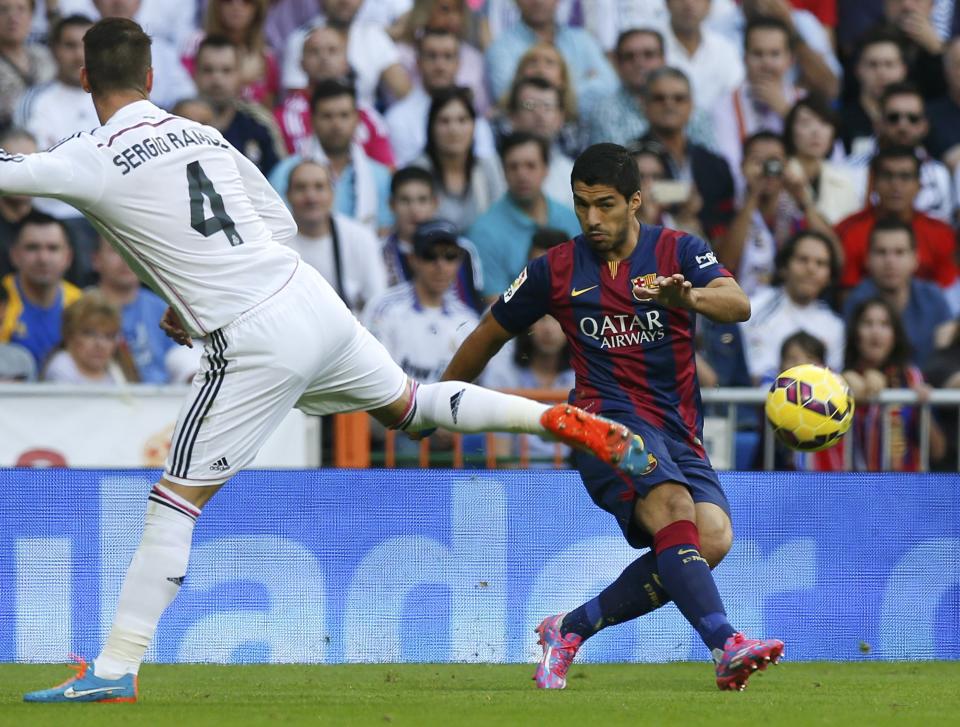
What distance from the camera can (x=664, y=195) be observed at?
40.7ft

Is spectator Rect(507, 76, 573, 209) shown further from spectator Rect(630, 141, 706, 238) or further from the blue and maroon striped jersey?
the blue and maroon striped jersey

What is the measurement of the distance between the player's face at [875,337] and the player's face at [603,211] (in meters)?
4.45

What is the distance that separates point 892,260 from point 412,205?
11.4 feet

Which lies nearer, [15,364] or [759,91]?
[15,364]

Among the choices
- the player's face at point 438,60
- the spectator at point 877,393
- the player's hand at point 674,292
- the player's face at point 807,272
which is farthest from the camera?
the player's face at point 438,60

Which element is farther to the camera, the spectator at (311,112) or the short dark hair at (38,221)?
the spectator at (311,112)

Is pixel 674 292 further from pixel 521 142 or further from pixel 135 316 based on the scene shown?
pixel 521 142

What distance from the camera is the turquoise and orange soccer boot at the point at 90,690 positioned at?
5984mm

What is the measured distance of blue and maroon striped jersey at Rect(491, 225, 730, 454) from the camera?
270 inches

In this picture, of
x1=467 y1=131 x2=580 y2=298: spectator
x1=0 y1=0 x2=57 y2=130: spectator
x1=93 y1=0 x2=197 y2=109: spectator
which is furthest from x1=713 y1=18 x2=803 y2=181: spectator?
x1=0 y1=0 x2=57 y2=130: spectator

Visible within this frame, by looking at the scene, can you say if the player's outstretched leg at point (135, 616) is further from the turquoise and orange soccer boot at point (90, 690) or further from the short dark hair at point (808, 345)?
the short dark hair at point (808, 345)

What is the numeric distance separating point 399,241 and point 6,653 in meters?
4.73

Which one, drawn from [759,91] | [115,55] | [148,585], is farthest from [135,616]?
[759,91]

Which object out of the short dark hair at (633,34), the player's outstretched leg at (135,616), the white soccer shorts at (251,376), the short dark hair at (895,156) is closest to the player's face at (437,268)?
the short dark hair at (633,34)
